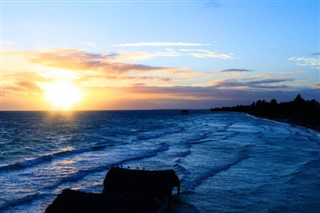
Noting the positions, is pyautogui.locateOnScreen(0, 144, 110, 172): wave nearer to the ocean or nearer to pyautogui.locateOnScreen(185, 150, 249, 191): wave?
the ocean

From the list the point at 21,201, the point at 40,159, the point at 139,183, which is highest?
the point at 139,183

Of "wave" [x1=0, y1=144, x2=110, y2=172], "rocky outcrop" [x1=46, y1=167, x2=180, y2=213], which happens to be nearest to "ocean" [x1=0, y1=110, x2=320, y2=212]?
"wave" [x1=0, y1=144, x2=110, y2=172]

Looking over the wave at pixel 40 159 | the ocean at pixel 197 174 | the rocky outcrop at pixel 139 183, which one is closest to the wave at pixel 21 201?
the ocean at pixel 197 174

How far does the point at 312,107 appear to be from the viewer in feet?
406

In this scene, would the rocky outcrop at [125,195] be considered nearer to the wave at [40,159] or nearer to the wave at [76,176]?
the wave at [76,176]

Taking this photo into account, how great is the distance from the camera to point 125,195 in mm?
16766

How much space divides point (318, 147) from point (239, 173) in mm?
22789

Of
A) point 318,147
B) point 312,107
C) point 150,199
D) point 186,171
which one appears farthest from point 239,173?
point 312,107

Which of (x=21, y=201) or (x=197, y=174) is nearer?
(x=21, y=201)

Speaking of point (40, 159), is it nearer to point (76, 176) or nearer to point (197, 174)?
point (76, 176)

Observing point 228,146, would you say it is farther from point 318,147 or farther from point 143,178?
point 143,178

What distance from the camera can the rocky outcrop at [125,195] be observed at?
1582cm

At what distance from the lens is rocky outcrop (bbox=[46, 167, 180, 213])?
15.8 meters

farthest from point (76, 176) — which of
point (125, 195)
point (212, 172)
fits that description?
point (125, 195)
